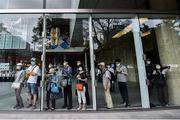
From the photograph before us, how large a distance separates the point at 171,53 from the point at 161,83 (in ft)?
3.75

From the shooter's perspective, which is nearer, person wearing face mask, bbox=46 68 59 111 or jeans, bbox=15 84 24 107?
person wearing face mask, bbox=46 68 59 111

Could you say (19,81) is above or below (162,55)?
below

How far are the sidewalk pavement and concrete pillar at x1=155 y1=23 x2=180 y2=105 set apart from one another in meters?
0.93

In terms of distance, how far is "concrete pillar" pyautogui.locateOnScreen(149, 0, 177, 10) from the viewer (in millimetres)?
8094

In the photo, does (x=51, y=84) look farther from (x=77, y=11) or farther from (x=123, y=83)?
(x=77, y=11)

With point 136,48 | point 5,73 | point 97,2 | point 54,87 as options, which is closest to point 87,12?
point 97,2

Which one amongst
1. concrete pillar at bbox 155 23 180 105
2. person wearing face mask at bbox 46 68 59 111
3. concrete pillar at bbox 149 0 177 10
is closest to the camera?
person wearing face mask at bbox 46 68 59 111

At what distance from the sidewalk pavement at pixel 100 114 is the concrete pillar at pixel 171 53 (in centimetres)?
93

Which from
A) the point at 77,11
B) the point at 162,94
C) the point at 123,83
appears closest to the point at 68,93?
the point at 123,83

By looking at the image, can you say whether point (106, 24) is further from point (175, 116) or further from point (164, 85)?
point (175, 116)

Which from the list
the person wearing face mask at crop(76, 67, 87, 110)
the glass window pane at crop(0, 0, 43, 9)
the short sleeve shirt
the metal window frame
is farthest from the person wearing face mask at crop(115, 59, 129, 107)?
the glass window pane at crop(0, 0, 43, 9)

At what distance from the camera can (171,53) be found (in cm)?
795

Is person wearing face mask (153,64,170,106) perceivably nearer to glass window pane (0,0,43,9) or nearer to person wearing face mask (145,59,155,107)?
person wearing face mask (145,59,155,107)

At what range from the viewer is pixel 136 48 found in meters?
7.85
